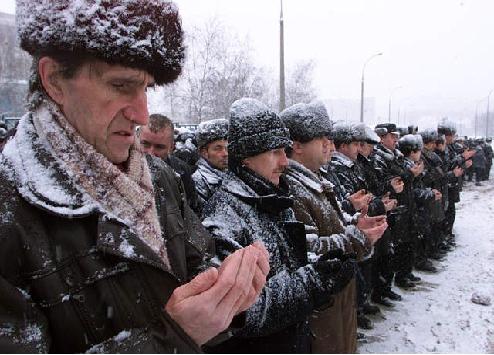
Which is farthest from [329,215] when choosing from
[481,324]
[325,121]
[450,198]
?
[450,198]

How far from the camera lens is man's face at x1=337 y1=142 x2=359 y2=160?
5.74 metres

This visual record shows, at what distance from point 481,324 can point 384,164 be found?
2.56m

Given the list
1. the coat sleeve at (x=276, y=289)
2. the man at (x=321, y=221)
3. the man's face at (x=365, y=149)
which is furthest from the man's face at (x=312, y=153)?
the man's face at (x=365, y=149)

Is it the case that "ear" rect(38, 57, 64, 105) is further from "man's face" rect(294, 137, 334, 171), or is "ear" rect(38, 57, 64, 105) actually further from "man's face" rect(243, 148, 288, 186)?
"man's face" rect(294, 137, 334, 171)

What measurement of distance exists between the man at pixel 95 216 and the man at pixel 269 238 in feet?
2.57

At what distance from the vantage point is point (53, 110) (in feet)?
4.15

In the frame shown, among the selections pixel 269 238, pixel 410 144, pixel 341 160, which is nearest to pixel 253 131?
pixel 269 238

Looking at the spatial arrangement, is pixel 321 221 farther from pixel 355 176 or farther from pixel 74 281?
pixel 355 176

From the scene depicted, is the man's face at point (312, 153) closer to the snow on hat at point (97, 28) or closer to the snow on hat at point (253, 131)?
the snow on hat at point (253, 131)

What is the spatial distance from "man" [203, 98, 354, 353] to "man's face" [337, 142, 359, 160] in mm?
3195

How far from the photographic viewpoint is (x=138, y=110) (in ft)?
4.48

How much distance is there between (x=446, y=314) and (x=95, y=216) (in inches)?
213

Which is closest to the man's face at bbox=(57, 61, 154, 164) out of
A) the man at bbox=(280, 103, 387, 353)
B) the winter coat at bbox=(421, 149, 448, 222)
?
the man at bbox=(280, 103, 387, 353)

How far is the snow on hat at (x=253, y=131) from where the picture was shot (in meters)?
2.62
